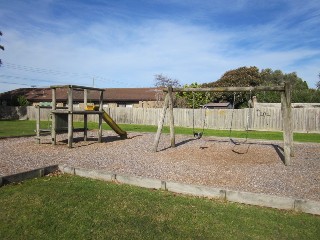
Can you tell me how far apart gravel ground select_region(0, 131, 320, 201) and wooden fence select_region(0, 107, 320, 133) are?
9.29m

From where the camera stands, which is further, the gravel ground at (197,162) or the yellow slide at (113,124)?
the yellow slide at (113,124)

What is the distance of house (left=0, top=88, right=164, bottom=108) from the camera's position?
145 ft

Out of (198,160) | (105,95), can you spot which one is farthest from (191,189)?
(105,95)

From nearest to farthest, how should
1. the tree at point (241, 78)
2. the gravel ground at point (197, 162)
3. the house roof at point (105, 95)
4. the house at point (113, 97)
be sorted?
Answer: the gravel ground at point (197, 162)
the house at point (113, 97)
the house roof at point (105, 95)
the tree at point (241, 78)

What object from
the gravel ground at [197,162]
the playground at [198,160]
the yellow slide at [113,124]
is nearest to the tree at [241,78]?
the yellow slide at [113,124]

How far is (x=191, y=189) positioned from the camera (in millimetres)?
6734

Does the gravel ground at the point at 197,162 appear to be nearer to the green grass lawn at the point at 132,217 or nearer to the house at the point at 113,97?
the green grass lawn at the point at 132,217

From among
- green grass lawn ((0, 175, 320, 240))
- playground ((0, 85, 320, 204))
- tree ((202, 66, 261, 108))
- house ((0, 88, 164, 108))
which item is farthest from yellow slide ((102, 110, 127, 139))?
tree ((202, 66, 261, 108))

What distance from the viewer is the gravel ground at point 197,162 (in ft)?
24.8

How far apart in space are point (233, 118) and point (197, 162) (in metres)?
18.9

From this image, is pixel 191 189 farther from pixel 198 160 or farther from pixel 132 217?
pixel 198 160

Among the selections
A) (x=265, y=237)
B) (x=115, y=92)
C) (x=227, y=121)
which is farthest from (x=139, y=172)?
(x=115, y=92)

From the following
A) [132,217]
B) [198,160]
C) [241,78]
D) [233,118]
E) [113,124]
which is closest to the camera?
[132,217]

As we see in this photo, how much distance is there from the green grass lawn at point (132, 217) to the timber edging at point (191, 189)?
0.66 feet
